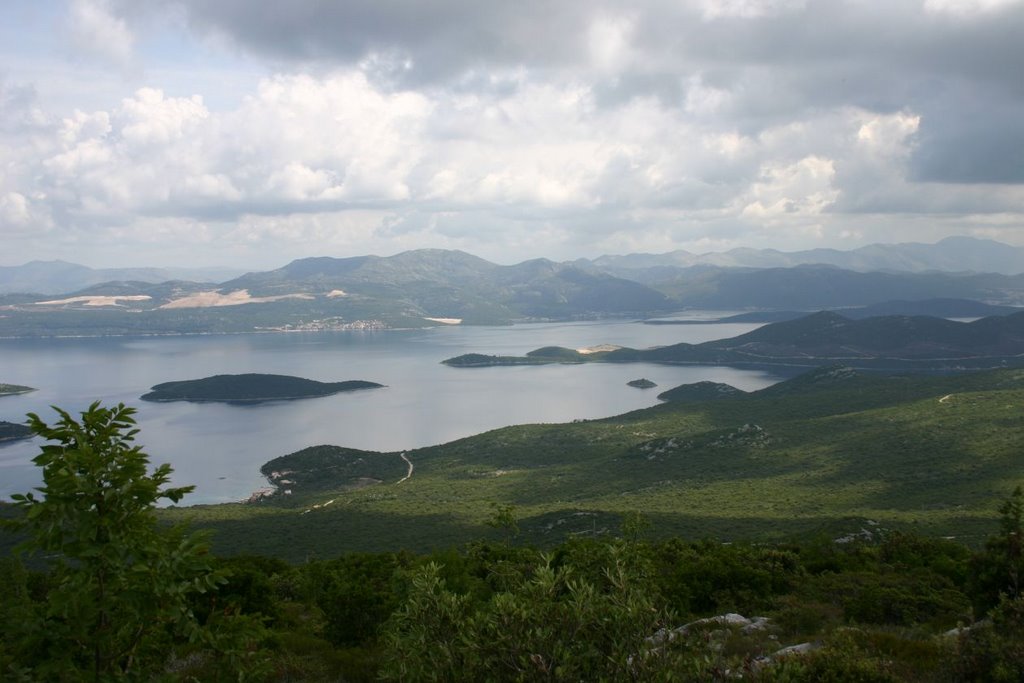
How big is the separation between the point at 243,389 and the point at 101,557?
179363 mm

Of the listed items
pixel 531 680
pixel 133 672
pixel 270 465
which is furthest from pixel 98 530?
pixel 270 465

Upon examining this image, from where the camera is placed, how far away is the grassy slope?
172ft

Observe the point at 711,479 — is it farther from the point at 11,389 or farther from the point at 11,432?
the point at 11,389

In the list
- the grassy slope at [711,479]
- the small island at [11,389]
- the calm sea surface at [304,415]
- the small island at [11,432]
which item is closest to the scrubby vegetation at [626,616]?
the grassy slope at [711,479]

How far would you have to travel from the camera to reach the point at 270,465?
10350cm

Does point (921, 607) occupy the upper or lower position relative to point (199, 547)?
lower

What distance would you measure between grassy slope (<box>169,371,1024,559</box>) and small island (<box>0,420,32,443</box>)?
7931 cm

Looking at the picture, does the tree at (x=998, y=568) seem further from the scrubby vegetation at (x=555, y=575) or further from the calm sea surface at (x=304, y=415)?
the calm sea surface at (x=304, y=415)

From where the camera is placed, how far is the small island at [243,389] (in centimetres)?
17250

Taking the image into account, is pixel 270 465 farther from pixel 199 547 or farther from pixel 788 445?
pixel 199 547

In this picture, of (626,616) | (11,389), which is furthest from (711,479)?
(11,389)

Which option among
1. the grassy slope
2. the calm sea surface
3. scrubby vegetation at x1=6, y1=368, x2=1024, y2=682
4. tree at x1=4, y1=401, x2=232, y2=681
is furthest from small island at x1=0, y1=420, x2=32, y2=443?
tree at x1=4, y1=401, x2=232, y2=681

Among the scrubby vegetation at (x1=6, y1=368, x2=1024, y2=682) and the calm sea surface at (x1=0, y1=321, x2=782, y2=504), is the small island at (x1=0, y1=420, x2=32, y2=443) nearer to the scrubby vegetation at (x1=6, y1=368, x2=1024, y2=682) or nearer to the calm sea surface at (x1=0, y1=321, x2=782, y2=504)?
the calm sea surface at (x1=0, y1=321, x2=782, y2=504)

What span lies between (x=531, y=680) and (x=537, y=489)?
229 ft
